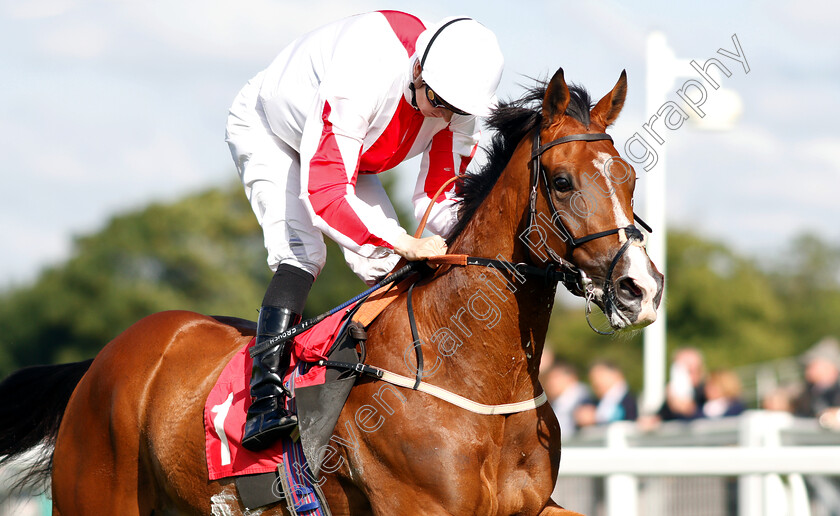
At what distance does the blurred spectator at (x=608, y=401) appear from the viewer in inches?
371

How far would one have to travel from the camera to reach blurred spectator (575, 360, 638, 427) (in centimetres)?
941

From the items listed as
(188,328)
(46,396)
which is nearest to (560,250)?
(188,328)

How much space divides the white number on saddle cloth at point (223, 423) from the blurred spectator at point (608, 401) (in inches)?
238

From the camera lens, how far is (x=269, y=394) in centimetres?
381

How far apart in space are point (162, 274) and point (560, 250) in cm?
4824

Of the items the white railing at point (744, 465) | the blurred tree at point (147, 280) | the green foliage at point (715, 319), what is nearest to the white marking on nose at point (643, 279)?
the white railing at point (744, 465)

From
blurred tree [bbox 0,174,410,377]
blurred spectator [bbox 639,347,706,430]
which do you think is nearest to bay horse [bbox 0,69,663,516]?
blurred spectator [bbox 639,347,706,430]

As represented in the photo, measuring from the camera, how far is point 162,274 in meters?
49.6

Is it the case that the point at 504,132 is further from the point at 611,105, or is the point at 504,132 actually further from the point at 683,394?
the point at 683,394

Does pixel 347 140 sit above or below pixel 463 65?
below

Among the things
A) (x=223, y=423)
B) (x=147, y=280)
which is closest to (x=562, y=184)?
(x=223, y=423)

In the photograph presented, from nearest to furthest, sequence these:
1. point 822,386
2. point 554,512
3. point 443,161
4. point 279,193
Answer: point 554,512 < point 279,193 < point 443,161 < point 822,386

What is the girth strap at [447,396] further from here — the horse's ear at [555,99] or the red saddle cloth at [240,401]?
the horse's ear at [555,99]

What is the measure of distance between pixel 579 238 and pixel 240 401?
1624 millimetres
